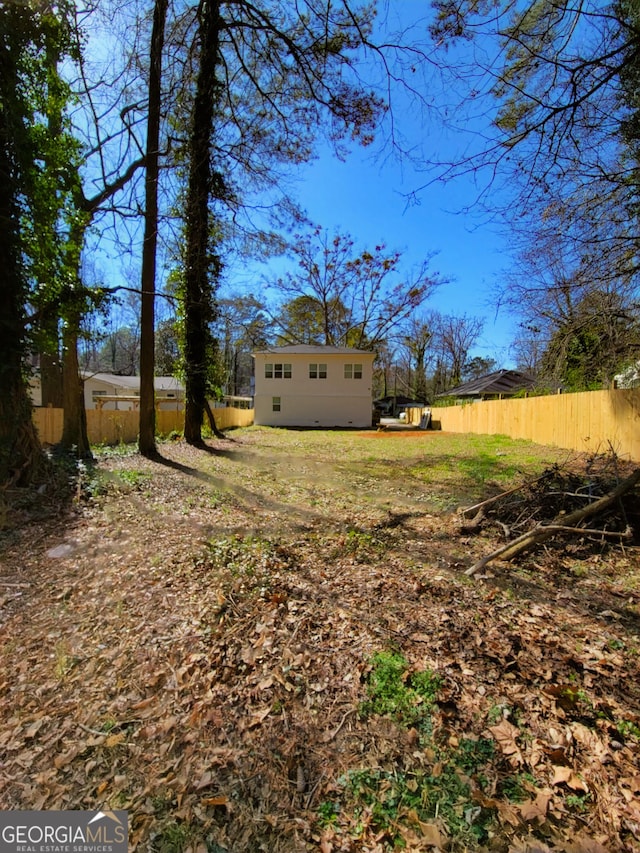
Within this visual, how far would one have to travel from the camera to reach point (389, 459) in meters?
10.1

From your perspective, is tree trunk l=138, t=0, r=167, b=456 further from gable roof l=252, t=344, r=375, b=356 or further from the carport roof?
the carport roof

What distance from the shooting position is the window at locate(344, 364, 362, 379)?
23375 millimetres

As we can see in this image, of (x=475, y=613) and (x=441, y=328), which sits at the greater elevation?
(x=441, y=328)

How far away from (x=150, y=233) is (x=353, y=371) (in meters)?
16.1

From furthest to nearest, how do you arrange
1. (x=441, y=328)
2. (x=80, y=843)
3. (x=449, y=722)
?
(x=441, y=328), (x=449, y=722), (x=80, y=843)

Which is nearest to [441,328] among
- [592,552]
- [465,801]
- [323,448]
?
[323,448]

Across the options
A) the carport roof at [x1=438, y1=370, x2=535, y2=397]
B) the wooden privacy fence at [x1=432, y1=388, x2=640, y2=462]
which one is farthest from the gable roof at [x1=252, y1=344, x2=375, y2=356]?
the wooden privacy fence at [x1=432, y1=388, x2=640, y2=462]

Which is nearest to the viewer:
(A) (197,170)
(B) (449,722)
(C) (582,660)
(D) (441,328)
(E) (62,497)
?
(B) (449,722)

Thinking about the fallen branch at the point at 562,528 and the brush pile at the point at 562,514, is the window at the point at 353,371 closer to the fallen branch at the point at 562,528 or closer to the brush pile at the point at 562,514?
the brush pile at the point at 562,514

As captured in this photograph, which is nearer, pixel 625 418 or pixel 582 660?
pixel 582 660

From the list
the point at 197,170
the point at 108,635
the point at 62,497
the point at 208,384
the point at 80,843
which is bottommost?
the point at 80,843

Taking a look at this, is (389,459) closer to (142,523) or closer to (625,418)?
(625,418)

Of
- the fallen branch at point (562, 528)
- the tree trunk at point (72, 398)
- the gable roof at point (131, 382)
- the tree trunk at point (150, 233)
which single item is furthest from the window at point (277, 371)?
the fallen branch at point (562, 528)

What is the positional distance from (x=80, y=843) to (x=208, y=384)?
11.1 meters
